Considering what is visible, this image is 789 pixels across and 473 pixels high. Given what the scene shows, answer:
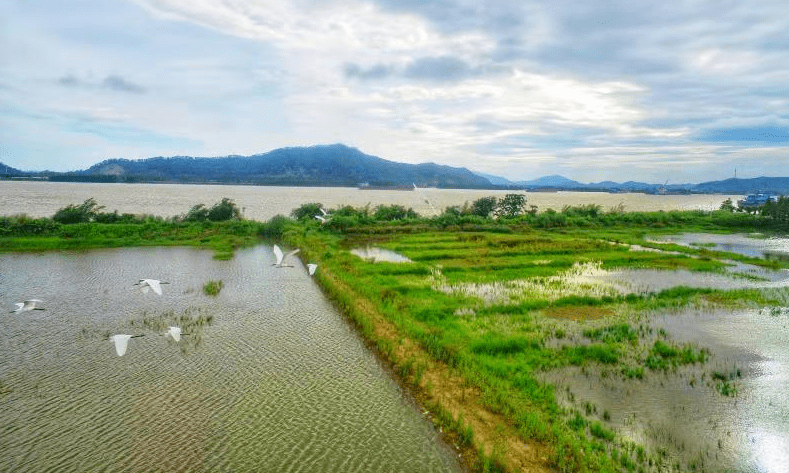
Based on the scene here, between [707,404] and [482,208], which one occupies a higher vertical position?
[482,208]

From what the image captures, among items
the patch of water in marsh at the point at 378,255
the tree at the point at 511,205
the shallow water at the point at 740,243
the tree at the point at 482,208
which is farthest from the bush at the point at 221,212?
the shallow water at the point at 740,243

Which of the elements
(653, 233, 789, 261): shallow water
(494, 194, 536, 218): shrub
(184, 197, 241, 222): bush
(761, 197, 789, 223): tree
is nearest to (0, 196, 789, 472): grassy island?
(184, 197, 241, 222): bush

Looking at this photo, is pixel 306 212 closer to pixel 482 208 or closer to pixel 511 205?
pixel 482 208

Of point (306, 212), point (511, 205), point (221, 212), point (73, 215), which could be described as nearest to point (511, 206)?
point (511, 205)

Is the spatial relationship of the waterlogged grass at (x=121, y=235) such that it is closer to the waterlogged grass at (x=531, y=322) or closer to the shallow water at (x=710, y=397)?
the waterlogged grass at (x=531, y=322)

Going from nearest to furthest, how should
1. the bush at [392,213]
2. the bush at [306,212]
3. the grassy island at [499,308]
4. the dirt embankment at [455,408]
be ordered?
the dirt embankment at [455,408]
the grassy island at [499,308]
the bush at [306,212]
the bush at [392,213]

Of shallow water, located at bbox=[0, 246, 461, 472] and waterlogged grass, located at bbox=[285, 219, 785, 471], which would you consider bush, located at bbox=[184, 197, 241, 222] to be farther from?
shallow water, located at bbox=[0, 246, 461, 472]
